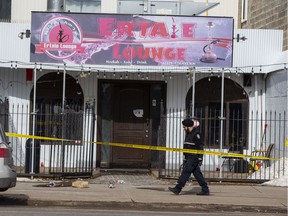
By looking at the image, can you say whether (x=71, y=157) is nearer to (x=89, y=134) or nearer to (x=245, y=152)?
(x=89, y=134)

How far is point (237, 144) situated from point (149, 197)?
23.4ft

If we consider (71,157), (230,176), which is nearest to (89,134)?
(71,157)

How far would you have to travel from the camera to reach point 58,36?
62.3 ft

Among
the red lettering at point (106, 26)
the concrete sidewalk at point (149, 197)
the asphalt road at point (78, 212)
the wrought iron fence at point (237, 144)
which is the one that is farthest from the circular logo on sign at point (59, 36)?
the asphalt road at point (78, 212)

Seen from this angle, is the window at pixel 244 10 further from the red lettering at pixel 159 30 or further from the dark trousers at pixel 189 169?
the dark trousers at pixel 189 169

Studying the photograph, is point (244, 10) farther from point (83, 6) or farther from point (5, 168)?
point (5, 168)

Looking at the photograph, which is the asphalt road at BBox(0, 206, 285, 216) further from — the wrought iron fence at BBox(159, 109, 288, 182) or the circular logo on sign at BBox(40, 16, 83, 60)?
the circular logo on sign at BBox(40, 16, 83, 60)

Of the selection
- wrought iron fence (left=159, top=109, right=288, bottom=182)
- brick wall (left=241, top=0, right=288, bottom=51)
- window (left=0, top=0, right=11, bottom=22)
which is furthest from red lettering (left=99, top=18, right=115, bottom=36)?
window (left=0, top=0, right=11, bottom=22)

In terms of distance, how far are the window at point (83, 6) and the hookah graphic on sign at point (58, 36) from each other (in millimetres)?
5154

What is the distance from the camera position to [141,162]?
21141 millimetres

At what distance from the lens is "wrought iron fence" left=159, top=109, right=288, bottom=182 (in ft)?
59.8

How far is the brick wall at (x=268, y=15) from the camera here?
19.6m

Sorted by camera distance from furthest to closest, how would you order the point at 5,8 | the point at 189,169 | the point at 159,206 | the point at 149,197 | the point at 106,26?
the point at 5,8 → the point at 106,26 → the point at 189,169 → the point at 149,197 → the point at 159,206

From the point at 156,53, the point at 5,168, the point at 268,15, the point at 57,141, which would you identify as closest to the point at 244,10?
the point at 268,15
